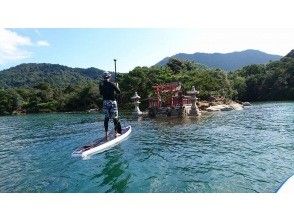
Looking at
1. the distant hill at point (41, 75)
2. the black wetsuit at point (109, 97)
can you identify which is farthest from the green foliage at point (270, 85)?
the distant hill at point (41, 75)

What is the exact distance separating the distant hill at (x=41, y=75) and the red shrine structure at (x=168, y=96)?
3799 inches

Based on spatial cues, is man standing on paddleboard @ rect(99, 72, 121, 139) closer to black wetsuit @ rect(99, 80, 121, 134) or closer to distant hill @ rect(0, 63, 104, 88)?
black wetsuit @ rect(99, 80, 121, 134)

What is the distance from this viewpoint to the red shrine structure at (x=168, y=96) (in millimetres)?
30797

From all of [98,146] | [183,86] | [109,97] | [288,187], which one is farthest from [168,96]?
[288,187]

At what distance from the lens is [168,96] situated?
31266 mm

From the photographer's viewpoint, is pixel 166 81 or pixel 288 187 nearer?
pixel 288 187

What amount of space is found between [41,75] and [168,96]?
113 m

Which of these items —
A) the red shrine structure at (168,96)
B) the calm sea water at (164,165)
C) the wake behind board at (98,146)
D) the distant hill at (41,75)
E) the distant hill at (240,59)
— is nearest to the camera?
the calm sea water at (164,165)

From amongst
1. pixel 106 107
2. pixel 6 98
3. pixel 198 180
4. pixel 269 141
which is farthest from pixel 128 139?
pixel 6 98

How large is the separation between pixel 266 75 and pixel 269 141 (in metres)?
47.5

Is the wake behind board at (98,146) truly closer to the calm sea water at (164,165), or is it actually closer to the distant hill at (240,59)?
the calm sea water at (164,165)

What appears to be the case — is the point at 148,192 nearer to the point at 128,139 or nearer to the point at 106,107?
the point at 106,107

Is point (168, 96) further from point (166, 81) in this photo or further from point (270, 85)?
point (270, 85)
